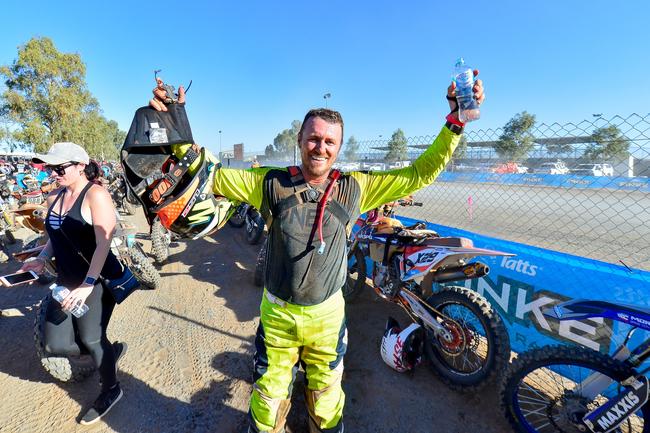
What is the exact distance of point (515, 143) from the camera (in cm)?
464

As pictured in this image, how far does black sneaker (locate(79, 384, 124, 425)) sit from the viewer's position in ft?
7.45

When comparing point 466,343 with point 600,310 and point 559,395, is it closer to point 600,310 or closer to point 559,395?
point 559,395

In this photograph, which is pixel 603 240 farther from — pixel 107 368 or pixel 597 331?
pixel 107 368

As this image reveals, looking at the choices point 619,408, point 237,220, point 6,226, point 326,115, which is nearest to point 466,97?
point 326,115

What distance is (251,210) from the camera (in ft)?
22.4

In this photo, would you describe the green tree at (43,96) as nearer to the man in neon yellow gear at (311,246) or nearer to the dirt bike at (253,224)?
the dirt bike at (253,224)

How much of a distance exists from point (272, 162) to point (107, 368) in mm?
20614

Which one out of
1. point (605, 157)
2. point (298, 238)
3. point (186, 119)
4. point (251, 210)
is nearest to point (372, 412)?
point (298, 238)

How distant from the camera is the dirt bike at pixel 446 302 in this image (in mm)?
2398

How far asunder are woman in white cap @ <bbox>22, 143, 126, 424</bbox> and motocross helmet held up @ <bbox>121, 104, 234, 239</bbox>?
124 centimetres

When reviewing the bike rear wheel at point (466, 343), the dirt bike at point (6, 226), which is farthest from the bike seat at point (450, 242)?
the dirt bike at point (6, 226)

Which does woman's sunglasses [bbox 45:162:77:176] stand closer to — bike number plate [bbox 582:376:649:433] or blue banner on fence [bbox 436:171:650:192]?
bike number plate [bbox 582:376:649:433]

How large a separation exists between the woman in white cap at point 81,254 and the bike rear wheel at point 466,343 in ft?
9.18

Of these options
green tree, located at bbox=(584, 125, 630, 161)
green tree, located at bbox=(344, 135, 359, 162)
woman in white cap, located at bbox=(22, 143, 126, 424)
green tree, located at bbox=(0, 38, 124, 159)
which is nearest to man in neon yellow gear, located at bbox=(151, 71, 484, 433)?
woman in white cap, located at bbox=(22, 143, 126, 424)
